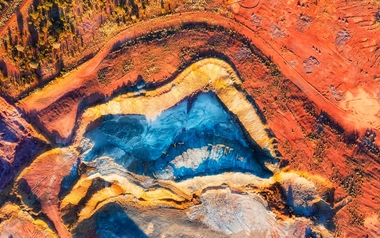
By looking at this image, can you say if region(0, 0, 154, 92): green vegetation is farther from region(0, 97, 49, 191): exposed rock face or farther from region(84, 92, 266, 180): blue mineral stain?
region(84, 92, 266, 180): blue mineral stain

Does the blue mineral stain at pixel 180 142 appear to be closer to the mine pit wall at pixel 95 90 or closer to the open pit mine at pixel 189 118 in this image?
the open pit mine at pixel 189 118

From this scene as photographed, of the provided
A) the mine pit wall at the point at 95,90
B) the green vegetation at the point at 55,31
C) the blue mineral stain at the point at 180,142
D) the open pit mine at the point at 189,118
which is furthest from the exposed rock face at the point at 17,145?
the blue mineral stain at the point at 180,142

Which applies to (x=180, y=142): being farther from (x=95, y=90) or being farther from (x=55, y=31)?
(x=55, y=31)

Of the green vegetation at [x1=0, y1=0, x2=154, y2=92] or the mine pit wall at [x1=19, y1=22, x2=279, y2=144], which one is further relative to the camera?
the green vegetation at [x1=0, y1=0, x2=154, y2=92]

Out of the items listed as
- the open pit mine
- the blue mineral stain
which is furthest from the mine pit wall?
the blue mineral stain

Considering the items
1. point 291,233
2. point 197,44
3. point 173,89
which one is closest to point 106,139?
point 173,89

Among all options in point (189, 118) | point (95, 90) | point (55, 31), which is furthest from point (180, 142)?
point (55, 31)
